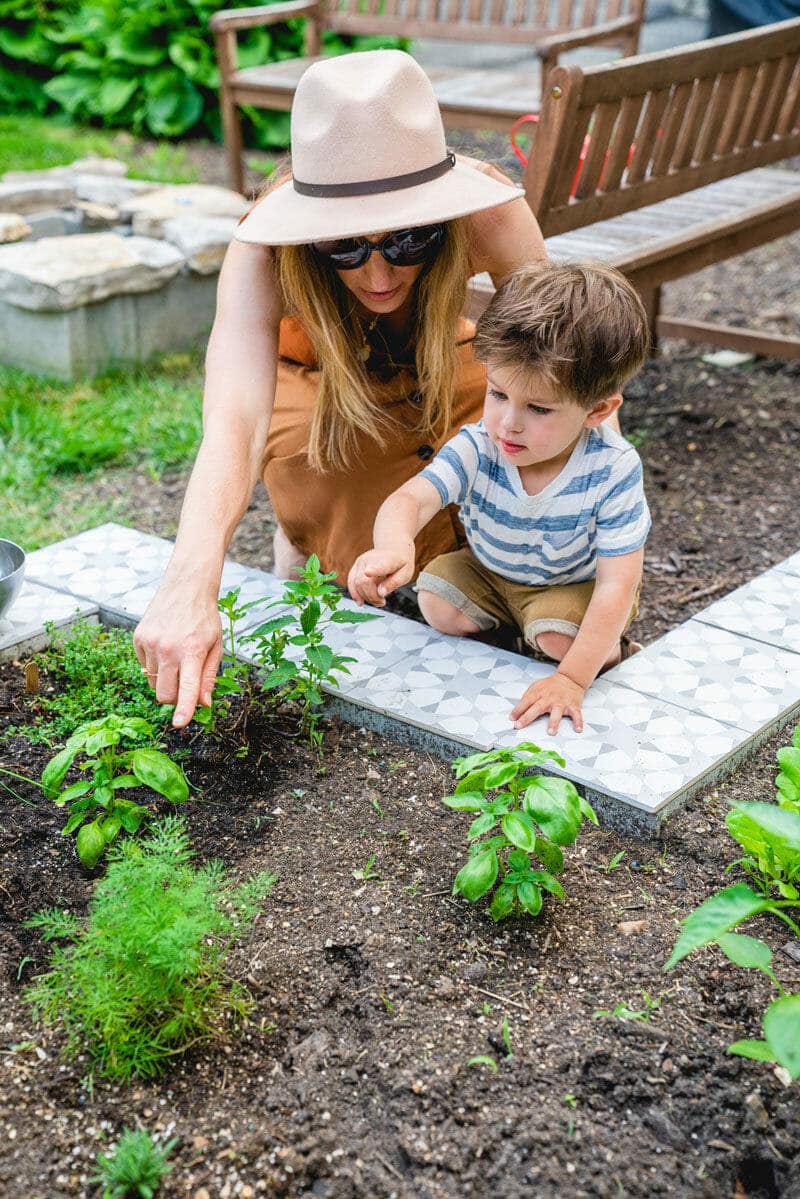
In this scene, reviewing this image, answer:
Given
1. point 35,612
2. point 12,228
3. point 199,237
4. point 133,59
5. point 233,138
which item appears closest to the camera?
point 35,612

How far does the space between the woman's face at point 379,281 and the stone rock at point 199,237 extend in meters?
2.52

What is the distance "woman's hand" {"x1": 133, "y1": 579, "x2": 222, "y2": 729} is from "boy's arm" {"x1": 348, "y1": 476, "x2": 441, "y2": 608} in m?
0.26

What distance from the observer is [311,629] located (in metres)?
2.40

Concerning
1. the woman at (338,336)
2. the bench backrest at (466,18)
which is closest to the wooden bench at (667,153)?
the woman at (338,336)

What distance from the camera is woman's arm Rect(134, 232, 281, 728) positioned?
6.87 ft

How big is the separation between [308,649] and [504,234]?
3.52ft

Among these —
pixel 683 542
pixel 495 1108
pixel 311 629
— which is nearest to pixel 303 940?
pixel 495 1108

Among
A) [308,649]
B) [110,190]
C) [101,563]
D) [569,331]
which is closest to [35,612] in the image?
[101,563]

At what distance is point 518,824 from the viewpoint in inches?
72.8

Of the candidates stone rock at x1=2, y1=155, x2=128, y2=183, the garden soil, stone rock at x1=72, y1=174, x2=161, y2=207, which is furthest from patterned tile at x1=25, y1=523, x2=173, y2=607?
stone rock at x1=2, y1=155, x2=128, y2=183

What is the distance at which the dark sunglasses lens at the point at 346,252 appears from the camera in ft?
7.95

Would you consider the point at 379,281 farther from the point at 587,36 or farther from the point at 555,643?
the point at 587,36

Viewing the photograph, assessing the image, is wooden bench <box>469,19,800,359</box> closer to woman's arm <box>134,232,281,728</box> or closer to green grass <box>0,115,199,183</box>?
woman's arm <box>134,232,281,728</box>

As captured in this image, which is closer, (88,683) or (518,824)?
(518,824)
